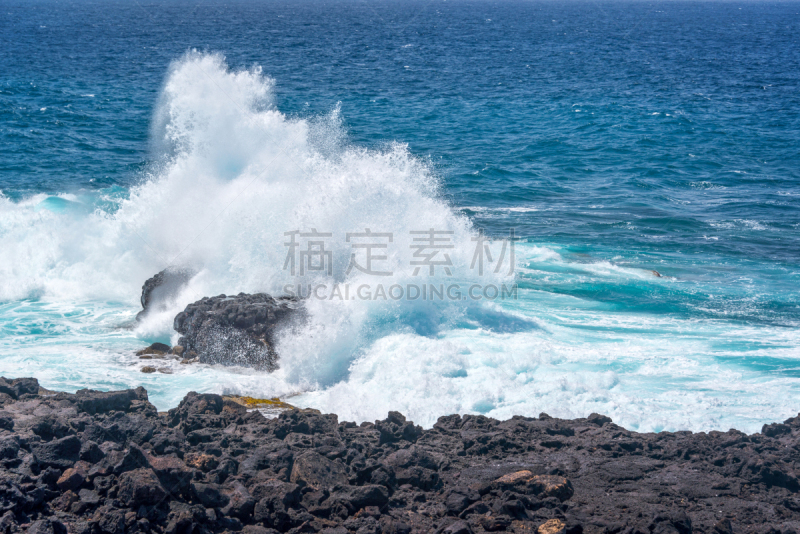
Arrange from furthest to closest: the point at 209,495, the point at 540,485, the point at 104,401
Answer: the point at 104,401, the point at 540,485, the point at 209,495

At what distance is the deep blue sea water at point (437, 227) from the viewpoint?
339 inches

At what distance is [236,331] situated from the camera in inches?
374

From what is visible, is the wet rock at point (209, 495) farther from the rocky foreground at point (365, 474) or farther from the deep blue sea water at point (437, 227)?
the deep blue sea water at point (437, 227)

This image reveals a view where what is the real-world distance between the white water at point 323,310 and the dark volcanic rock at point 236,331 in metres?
0.28

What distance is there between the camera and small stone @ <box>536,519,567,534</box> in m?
4.53

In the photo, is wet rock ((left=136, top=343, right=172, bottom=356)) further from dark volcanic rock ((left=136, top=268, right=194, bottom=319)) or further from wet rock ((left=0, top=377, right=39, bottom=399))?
wet rock ((left=0, top=377, right=39, bottom=399))

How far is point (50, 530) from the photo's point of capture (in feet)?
13.3

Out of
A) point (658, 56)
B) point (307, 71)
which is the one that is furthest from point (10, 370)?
point (658, 56)

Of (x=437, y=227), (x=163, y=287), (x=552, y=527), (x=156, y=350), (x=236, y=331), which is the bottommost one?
(x=156, y=350)

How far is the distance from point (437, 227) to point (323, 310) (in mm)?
3545

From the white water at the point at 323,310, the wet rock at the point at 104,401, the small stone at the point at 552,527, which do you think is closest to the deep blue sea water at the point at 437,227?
the white water at the point at 323,310

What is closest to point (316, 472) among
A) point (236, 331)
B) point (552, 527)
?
point (552, 527)

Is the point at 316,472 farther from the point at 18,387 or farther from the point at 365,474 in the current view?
the point at 18,387

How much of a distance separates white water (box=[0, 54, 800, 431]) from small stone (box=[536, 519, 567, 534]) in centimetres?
308
